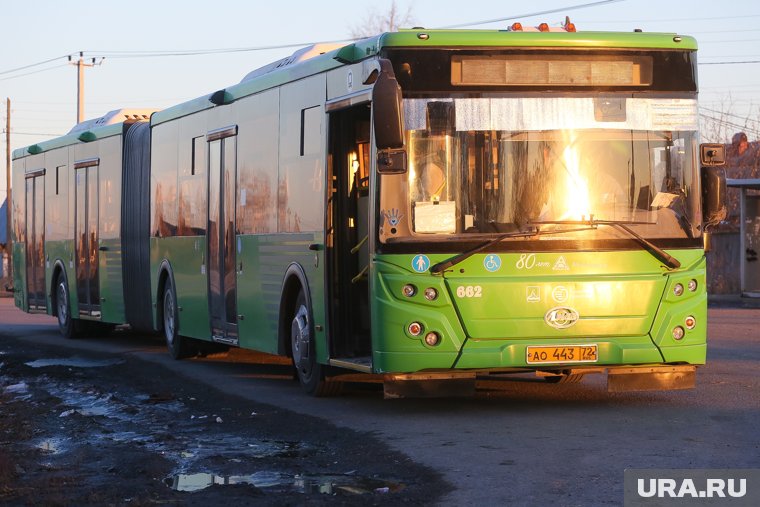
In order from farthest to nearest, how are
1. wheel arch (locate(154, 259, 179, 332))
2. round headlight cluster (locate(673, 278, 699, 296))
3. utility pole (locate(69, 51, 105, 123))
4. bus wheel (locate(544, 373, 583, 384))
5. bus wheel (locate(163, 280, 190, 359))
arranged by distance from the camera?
utility pole (locate(69, 51, 105, 123)), wheel arch (locate(154, 259, 179, 332)), bus wheel (locate(163, 280, 190, 359)), bus wheel (locate(544, 373, 583, 384)), round headlight cluster (locate(673, 278, 699, 296))

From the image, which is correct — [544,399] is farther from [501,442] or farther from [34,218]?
[34,218]

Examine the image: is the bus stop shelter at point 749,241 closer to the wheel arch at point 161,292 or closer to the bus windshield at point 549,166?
the wheel arch at point 161,292

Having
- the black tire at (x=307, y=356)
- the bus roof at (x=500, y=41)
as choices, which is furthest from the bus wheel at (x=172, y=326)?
the bus roof at (x=500, y=41)

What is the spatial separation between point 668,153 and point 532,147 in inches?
47.7

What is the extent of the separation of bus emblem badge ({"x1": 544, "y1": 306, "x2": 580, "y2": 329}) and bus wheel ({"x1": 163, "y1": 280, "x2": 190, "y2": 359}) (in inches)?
331

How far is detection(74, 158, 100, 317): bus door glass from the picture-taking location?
24594 mm

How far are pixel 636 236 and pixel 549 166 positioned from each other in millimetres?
931

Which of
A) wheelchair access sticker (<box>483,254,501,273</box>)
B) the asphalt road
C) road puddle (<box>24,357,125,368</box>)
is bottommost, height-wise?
road puddle (<box>24,357,125,368</box>)

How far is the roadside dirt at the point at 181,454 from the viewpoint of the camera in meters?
8.82

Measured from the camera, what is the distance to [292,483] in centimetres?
926

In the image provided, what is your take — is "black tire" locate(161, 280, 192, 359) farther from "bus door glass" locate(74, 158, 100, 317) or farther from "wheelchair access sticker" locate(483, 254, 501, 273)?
"wheelchair access sticker" locate(483, 254, 501, 273)

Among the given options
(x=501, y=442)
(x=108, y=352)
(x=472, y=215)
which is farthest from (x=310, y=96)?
(x=108, y=352)

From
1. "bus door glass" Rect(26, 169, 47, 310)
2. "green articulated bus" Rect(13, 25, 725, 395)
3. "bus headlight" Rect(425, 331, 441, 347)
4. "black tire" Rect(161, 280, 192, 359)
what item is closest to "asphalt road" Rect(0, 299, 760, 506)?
"green articulated bus" Rect(13, 25, 725, 395)

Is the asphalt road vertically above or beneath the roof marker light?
beneath
